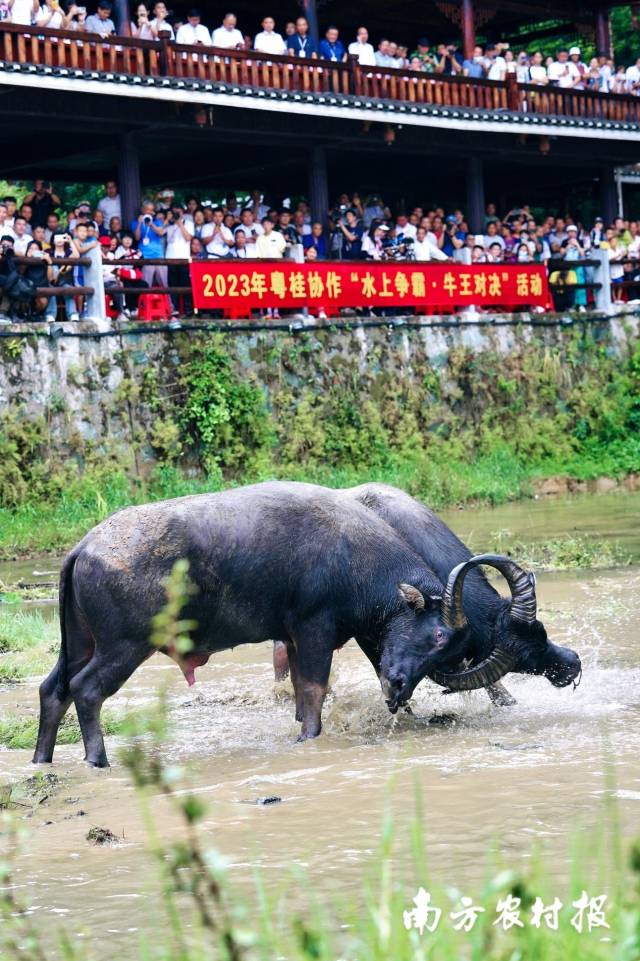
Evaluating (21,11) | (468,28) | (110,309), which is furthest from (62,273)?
(468,28)

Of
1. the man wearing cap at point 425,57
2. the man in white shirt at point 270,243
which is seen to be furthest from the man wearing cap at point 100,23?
the man wearing cap at point 425,57

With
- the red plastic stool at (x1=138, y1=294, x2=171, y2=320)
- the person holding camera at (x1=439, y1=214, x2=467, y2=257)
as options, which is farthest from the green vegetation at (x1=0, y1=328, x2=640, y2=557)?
the person holding camera at (x1=439, y1=214, x2=467, y2=257)

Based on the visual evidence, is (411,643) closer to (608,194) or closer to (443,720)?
(443,720)

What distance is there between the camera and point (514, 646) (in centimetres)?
792

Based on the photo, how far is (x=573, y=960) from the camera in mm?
2643

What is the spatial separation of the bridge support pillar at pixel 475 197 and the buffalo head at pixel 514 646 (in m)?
16.3

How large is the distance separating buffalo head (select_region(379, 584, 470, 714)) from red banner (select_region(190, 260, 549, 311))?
410 inches

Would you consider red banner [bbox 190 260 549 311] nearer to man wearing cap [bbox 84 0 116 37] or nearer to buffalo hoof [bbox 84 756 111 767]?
man wearing cap [bbox 84 0 116 37]

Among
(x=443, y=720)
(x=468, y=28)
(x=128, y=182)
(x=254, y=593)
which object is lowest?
(x=443, y=720)

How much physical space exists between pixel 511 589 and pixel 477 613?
333 millimetres

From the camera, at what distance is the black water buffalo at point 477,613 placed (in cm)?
769

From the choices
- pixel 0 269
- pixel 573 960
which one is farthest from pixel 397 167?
pixel 573 960

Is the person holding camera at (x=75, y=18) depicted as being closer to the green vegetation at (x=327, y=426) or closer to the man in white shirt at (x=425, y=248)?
the green vegetation at (x=327, y=426)

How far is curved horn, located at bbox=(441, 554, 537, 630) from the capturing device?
24.6 ft
